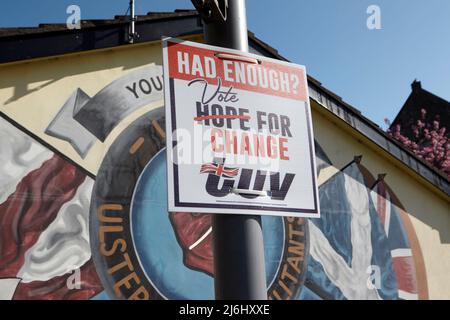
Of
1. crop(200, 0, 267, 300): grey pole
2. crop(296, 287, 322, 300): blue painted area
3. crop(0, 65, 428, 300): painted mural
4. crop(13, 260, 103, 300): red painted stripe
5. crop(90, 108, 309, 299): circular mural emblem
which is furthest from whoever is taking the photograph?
crop(296, 287, 322, 300): blue painted area

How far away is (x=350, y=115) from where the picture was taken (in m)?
9.94

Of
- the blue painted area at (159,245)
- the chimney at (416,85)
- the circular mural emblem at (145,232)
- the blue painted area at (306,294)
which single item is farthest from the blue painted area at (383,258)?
the chimney at (416,85)

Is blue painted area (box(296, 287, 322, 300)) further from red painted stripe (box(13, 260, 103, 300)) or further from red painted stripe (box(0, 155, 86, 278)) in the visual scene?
red painted stripe (box(0, 155, 86, 278))

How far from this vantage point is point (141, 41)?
26.0 ft

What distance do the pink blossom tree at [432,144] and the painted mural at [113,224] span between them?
1256 cm

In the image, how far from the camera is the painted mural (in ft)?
21.4

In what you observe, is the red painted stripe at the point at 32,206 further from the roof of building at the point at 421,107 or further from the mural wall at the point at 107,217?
the roof of building at the point at 421,107

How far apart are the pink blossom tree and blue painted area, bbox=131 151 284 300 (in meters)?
14.3

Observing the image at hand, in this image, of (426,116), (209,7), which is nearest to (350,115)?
(209,7)

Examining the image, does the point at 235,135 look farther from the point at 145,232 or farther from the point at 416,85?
the point at 416,85

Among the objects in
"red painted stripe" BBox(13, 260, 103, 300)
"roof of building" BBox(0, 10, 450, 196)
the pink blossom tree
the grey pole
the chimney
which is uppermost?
the chimney

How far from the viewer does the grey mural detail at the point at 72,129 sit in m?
7.04

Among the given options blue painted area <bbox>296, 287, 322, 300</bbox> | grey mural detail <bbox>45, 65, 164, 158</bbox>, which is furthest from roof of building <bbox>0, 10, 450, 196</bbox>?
blue painted area <bbox>296, 287, 322, 300</bbox>

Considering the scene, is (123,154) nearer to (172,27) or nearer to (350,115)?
(172,27)
